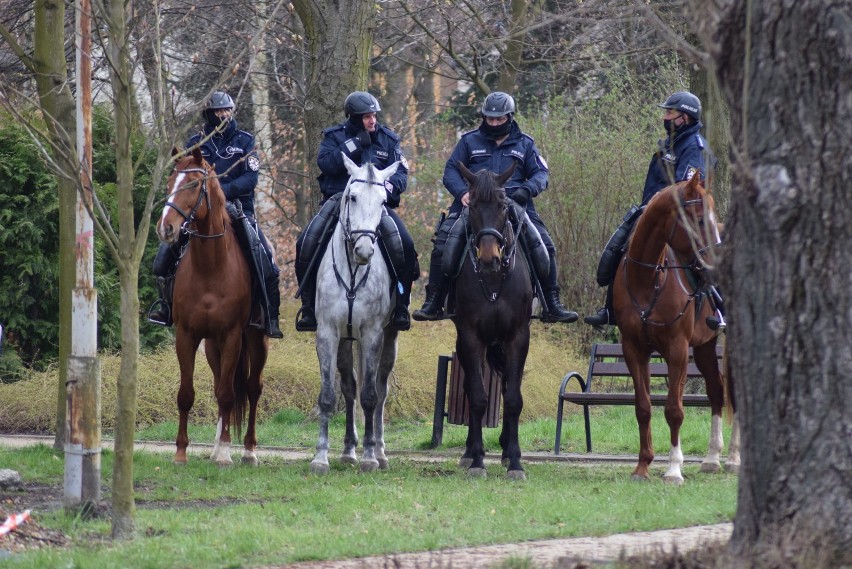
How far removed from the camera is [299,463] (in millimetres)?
12609

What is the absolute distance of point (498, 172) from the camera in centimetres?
1241

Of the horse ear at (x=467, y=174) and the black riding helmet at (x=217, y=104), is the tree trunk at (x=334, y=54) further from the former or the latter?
the horse ear at (x=467, y=174)

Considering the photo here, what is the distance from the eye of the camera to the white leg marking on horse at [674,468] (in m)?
11.3

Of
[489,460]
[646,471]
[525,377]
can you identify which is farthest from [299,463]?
[525,377]

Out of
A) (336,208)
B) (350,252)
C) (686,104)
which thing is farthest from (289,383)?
(686,104)

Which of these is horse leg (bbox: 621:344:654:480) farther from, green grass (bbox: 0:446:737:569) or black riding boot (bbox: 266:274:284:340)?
black riding boot (bbox: 266:274:284:340)

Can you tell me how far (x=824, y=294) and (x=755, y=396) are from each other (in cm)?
58

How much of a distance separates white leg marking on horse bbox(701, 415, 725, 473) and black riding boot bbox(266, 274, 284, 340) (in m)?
4.27

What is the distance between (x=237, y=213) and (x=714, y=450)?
512 centimetres

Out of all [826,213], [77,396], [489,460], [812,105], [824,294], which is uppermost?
[812,105]

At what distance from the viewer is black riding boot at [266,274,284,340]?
12695 mm

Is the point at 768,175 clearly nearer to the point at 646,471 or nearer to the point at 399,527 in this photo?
the point at 399,527

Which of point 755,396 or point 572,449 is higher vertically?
point 755,396

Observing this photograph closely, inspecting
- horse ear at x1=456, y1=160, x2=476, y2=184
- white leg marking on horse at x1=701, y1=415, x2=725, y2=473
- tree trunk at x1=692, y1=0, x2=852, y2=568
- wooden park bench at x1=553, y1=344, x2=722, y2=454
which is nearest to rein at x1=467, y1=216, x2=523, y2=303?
horse ear at x1=456, y1=160, x2=476, y2=184
